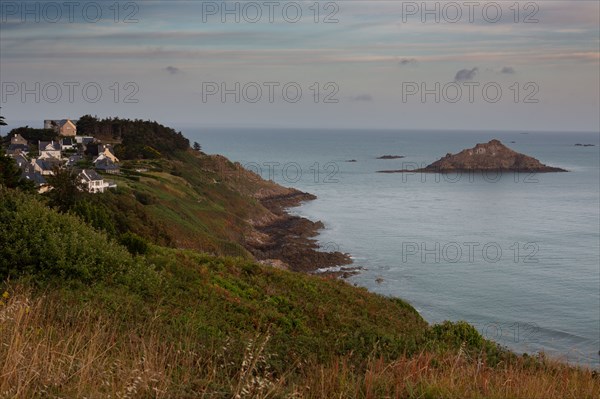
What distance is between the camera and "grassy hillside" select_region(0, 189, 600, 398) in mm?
6199

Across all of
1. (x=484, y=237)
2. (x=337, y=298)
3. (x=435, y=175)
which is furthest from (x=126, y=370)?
(x=435, y=175)

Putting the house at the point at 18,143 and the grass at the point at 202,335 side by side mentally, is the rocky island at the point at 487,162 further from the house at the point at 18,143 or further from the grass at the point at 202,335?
the grass at the point at 202,335

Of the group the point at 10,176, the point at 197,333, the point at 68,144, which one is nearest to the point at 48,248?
the point at 197,333

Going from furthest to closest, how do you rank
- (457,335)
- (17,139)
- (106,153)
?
(17,139) < (106,153) < (457,335)

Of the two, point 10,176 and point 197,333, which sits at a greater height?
point 10,176

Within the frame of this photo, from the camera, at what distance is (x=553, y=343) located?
3434 cm

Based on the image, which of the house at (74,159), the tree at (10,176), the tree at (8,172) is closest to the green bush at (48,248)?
the tree at (10,176)

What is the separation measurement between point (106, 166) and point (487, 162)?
121m

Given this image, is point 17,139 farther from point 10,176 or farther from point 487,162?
point 487,162

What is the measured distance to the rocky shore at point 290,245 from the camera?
54.0m

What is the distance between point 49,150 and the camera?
79.9m

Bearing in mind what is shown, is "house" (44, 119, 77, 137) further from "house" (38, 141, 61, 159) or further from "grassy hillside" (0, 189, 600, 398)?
"grassy hillside" (0, 189, 600, 398)

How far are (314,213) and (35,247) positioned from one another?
7200 centimetres

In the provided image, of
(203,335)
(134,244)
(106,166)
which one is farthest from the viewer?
(106,166)
